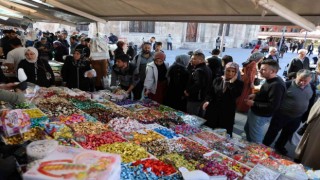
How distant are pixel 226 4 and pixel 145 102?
5.89ft

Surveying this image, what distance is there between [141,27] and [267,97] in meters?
19.7

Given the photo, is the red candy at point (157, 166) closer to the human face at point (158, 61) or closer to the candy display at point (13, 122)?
the candy display at point (13, 122)

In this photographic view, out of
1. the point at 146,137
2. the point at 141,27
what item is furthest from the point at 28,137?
the point at 141,27

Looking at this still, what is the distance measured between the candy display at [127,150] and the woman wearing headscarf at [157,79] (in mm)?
2236

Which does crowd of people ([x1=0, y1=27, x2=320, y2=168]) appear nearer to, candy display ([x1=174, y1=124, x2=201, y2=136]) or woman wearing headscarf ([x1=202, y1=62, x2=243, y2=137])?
woman wearing headscarf ([x1=202, y1=62, x2=243, y2=137])

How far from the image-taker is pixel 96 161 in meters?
1.17

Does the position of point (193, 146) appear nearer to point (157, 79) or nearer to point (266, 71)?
point (266, 71)

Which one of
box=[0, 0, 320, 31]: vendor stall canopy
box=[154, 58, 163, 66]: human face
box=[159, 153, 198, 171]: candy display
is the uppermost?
box=[0, 0, 320, 31]: vendor stall canopy

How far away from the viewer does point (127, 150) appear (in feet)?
6.46

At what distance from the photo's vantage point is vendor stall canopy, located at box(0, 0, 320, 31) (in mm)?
2260

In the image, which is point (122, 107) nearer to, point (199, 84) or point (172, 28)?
point (199, 84)

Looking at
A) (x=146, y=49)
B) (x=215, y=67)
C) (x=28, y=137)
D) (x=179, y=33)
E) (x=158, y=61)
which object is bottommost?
(x=28, y=137)

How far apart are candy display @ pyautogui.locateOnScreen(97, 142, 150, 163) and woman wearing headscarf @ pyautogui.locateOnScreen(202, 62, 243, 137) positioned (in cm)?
162

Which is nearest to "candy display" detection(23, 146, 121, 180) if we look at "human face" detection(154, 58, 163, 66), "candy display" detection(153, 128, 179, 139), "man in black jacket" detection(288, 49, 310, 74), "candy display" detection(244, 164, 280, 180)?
"candy display" detection(244, 164, 280, 180)
